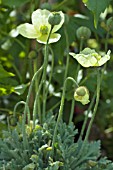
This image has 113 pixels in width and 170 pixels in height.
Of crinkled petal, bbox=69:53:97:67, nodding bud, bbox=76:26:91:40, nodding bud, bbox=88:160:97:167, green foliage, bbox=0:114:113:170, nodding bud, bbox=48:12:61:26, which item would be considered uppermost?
nodding bud, bbox=48:12:61:26

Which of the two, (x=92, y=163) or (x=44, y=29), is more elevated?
(x=44, y=29)

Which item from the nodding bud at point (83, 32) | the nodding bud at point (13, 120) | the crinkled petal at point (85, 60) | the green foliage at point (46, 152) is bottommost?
the green foliage at point (46, 152)

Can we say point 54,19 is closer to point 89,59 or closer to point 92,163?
point 89,59

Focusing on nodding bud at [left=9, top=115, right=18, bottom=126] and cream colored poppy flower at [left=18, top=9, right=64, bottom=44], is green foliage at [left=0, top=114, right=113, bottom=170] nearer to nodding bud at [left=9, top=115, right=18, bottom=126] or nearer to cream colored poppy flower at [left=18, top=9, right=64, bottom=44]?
nodding bud at [left=9, top=115, right=18, bottom=126]

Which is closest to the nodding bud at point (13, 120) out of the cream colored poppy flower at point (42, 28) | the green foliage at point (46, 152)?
the green foliage at point (46, 152)

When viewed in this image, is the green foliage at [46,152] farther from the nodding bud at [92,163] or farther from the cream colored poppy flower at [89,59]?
the cream colored poppy flower at [89,59]

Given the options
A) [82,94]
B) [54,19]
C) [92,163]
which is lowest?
[92,163]

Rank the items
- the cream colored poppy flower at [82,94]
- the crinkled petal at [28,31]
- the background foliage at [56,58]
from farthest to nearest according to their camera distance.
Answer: the background foliage at [56,58], the crinkled petal at [28,31], the cream colored poppy flower at [82,94]

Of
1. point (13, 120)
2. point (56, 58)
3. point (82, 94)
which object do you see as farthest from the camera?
point (56, 58)

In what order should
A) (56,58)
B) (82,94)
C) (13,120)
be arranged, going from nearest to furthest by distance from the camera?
(82,94) → (13,120) → (56,58)

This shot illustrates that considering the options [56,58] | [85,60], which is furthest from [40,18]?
[56,58]

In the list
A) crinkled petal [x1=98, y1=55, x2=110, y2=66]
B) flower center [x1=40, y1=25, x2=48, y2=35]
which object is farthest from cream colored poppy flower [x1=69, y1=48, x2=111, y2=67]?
flower center [x1=40, y1=25, x2=48, y2=35]

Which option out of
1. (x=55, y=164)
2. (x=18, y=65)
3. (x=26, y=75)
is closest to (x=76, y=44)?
(x=18, y=65)
